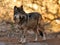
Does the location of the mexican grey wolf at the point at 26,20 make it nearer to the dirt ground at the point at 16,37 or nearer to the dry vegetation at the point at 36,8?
Answer: the dirt ground at the point at 16,37

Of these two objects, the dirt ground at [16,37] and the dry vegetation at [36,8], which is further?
the dry vegetation at [36,8]

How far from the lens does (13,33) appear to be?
1023 centimetres

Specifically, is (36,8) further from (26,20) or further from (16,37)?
(26,20)

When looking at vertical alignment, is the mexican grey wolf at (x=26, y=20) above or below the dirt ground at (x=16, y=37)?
above

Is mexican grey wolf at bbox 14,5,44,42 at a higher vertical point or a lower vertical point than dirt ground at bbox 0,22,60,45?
higher

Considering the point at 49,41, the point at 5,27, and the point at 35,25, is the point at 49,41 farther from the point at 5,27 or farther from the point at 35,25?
the point at 5,27

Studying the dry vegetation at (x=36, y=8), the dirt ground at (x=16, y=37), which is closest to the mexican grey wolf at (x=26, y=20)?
the dirt ground at (x=16, y=37)

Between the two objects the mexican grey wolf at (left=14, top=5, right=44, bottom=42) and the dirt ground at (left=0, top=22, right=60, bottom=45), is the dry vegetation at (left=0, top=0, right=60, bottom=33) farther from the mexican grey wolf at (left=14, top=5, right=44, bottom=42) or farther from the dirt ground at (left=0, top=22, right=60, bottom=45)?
the mexican grey wolf at (left=14, top=5, right=44, bottom=42)

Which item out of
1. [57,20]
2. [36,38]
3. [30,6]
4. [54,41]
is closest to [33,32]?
[36,38]

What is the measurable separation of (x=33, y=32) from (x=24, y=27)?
2.05 feet

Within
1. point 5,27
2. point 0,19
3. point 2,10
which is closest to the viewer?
point 5,27

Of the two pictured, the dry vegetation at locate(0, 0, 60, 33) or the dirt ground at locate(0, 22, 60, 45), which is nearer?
the dirt ground at locate(0, 22, 60, 45)

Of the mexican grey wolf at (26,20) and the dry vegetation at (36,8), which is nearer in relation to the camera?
the mexican grey wolf at (26,20)

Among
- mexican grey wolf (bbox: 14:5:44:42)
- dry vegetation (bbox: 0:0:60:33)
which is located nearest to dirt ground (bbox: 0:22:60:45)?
A: mexican grey wolf (bbox: 14:5:44:42)
